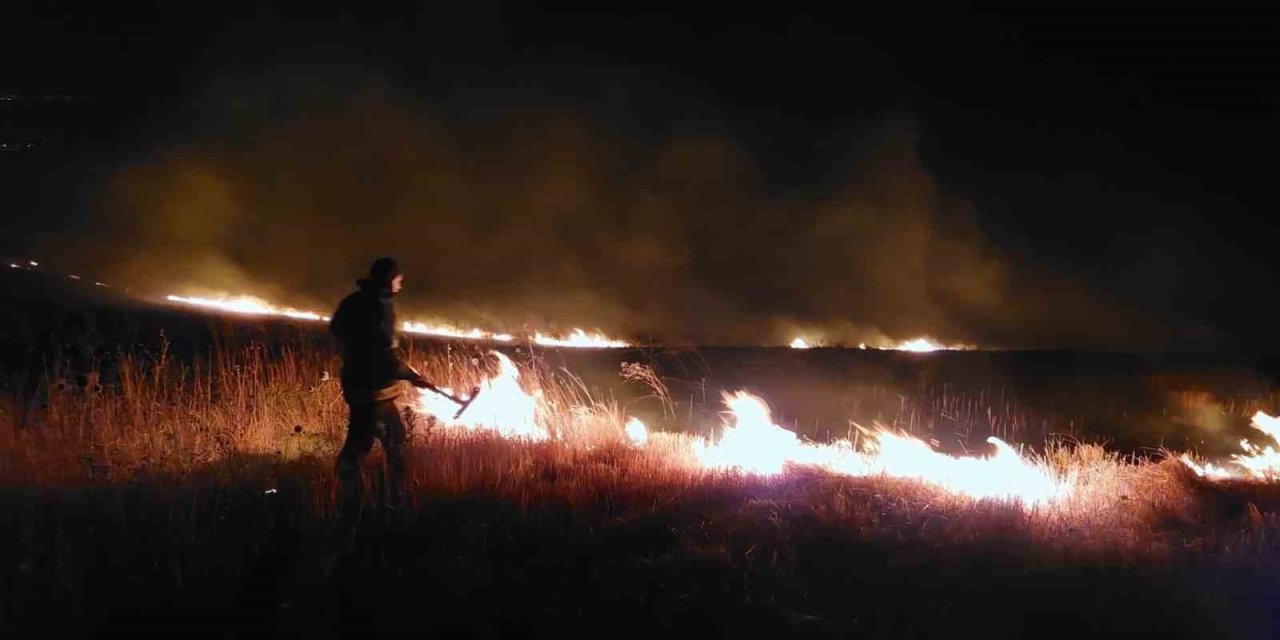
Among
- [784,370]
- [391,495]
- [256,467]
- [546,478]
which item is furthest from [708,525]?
[784,370]

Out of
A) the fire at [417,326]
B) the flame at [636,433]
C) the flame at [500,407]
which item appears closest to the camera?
the flame at [636,433]

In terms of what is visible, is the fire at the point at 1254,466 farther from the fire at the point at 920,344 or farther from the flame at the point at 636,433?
the fire at the point at 920,344

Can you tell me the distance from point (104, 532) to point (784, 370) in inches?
800

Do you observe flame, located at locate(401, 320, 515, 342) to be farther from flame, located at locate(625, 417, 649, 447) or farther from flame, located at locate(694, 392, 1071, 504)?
flame, located at locate(694, 392, 1071, 504)

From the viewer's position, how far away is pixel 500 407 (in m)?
11.0

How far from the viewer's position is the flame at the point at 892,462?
849cm

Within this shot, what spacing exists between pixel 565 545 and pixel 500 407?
495 cm

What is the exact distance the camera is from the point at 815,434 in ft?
49.8

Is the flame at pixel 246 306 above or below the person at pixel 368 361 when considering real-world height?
above

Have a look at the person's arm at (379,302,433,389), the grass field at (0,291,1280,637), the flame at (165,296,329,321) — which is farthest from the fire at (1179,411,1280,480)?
the flame at (165,296,329,321)

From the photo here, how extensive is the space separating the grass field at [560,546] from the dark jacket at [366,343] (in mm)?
798

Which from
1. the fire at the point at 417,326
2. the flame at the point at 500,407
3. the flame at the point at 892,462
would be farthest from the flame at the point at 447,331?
the flame at the point at 892,462

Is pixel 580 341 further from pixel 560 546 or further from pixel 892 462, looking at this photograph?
pixel 560 546

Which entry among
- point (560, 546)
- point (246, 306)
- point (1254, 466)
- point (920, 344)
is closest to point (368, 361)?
point (560, 546)
